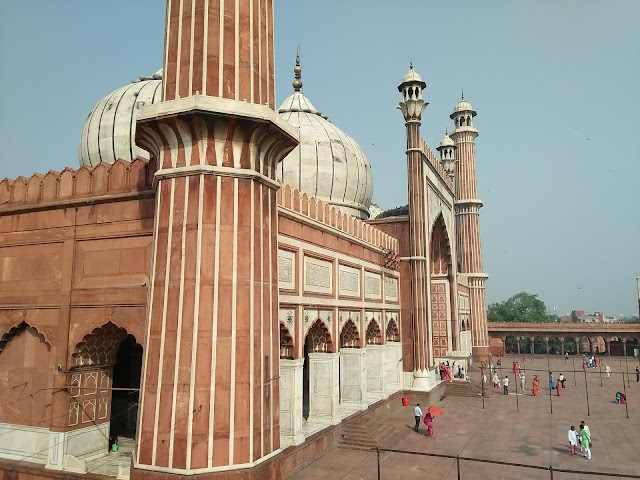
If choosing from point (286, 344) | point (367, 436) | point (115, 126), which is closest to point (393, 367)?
point (367, 436)

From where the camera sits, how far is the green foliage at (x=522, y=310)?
84.4 m

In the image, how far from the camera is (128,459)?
394 inches

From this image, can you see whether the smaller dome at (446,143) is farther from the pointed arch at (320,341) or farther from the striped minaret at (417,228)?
the pointed arch at (320,341)

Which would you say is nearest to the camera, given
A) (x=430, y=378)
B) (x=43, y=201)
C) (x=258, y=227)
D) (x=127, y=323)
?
(x=258, y=227)

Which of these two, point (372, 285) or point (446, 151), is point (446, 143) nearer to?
point (446, 151)

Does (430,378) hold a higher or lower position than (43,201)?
lower

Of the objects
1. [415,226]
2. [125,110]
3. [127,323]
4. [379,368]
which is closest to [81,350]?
[127,323]

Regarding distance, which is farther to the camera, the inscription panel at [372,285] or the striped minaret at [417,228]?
the striped minaret at [417,228]

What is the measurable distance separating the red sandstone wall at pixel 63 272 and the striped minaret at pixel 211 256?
1436mm

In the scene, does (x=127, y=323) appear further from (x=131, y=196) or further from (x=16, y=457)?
(x=16, y=457)

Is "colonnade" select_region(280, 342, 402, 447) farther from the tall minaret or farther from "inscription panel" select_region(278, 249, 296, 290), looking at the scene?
the tall minaret

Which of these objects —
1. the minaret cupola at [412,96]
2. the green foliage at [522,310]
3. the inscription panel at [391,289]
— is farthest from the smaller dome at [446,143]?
the green foliage at [522,310]

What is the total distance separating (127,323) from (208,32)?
17.4 feet

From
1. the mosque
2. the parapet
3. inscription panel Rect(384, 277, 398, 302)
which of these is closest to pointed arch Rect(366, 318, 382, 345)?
inscription panel Rect(384, 277, 398, 302)
